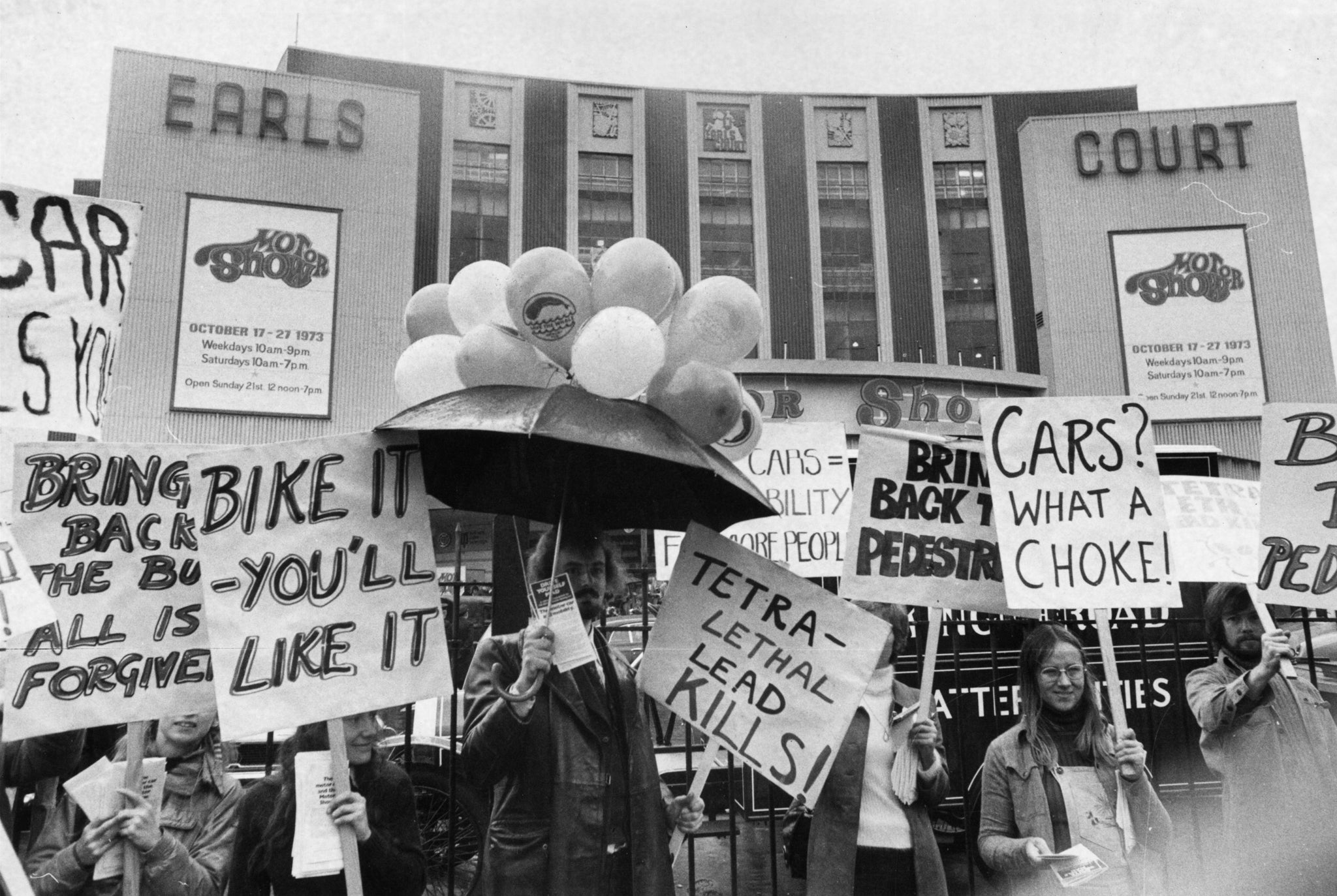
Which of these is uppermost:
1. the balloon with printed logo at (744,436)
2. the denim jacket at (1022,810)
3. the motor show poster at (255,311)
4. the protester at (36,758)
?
the motor show poster at (255,311)

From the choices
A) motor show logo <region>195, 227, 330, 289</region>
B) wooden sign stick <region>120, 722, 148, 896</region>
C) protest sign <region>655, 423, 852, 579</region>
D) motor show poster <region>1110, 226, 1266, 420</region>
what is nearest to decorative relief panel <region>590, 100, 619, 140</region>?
motor show logo <region>195, 227, 330, 289</region>

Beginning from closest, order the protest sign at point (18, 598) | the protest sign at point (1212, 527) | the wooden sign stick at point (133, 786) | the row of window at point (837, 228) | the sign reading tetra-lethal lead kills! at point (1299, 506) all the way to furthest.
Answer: the protest sign at point (18, 598), the wooden sign stick at point (133, 786), the sign reading tetra-lethal lead kills! at point (1299, 506), the protest sign at point (1212, 527), the row of window at point (837, 228)

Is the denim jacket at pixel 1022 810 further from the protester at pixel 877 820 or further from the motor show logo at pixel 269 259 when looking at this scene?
the motor show logo at pixel 269 259

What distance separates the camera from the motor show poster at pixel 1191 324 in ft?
112

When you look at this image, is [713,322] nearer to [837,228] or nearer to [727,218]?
[727,218]

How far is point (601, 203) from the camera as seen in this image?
41.3 metres

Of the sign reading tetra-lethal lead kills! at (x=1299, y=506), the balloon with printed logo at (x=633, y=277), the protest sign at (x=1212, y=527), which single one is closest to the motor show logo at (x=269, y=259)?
the protest sign at (x=1212, y=527)

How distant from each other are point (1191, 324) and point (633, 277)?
3661 centimetres

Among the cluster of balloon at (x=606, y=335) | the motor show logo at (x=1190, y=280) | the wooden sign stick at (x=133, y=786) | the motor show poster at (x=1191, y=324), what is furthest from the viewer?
the motor show logo at (x=1190, y=280)

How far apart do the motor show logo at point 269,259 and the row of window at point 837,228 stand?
11.9 meters

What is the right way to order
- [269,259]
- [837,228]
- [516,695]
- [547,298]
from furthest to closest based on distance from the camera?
[837,228] < [269,259] < [547,298] < [516,695]

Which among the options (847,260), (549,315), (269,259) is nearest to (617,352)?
(549,315)

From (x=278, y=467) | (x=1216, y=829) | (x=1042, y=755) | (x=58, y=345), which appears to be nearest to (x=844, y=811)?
(x=1042, y=755)

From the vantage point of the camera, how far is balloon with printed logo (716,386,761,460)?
3.64m
